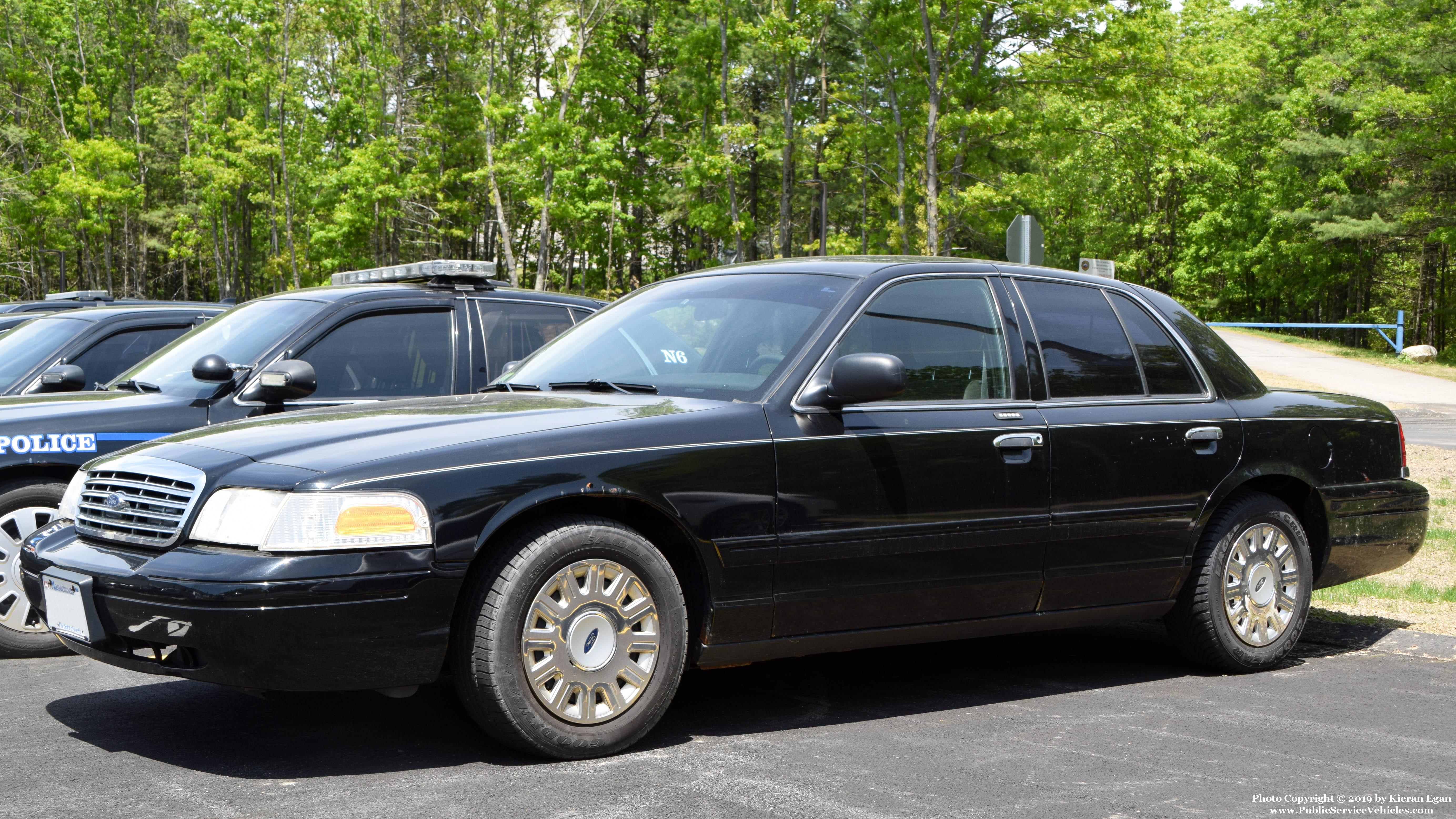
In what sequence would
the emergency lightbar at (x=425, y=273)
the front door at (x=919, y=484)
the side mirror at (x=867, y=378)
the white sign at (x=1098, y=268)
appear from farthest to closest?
the emergency lightbar at (x=425, y=273), the white sign at (x=1098, y=268), the front door at (x=919, y=484), the side mirror at (x=867, y=378)

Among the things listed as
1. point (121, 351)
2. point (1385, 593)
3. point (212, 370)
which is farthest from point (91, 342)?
point (1385, 593)

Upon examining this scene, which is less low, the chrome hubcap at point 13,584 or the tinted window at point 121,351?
the tinted window at point 121,351

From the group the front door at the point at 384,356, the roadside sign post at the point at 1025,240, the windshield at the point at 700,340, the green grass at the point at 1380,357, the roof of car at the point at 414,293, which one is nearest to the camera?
the windshield at the point at 700,340

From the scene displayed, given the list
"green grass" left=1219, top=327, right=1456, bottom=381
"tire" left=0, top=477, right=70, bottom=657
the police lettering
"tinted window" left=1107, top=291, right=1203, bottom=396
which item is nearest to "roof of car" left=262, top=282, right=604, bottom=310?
the police lettering

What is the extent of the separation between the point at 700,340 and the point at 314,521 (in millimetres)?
1779

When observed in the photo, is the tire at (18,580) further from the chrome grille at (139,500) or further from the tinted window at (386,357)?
the chrome grille at (139,500)

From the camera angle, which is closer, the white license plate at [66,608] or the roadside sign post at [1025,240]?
the white license plate at [66,608]

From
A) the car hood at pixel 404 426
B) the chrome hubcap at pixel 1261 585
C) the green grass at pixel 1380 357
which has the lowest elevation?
the green grass at pixel 1380 357

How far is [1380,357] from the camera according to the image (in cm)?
3434

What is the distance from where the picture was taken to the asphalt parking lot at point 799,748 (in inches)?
142

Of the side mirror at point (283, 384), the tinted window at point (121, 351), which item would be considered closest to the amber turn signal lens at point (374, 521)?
the side mirror at point (283, 384)

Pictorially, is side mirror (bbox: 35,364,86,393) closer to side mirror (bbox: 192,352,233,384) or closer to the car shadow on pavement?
side mirror (bbox: 192,352,233,384)

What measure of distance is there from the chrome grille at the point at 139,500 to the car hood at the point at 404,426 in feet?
0.36

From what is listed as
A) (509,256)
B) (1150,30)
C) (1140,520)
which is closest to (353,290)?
(1140,520)
